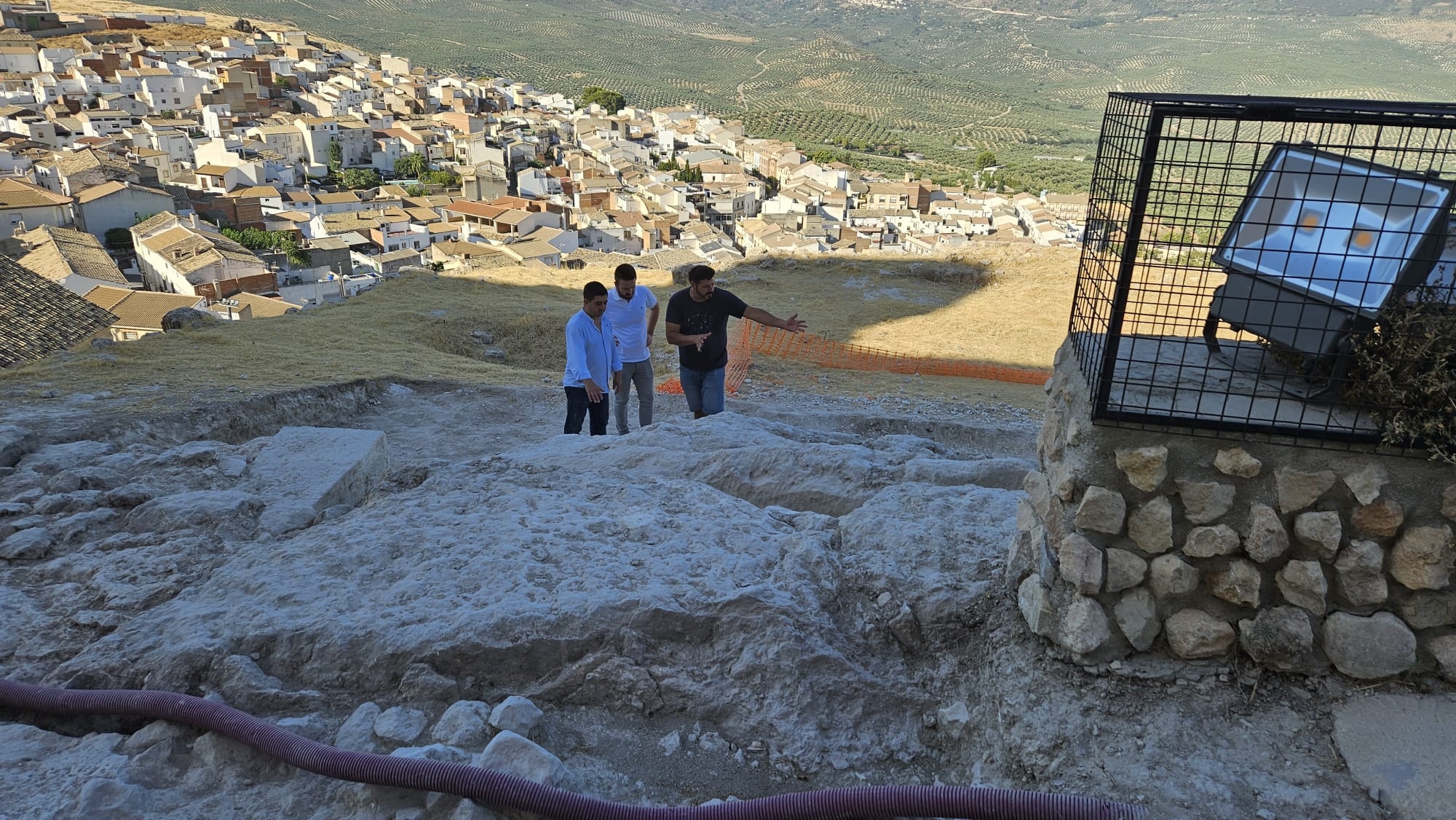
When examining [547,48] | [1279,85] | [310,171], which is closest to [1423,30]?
[1279,85]

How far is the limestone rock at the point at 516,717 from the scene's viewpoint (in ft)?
9.78

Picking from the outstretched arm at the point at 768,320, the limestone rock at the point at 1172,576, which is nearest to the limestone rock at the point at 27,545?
the outstretched arm at the point at 768,320

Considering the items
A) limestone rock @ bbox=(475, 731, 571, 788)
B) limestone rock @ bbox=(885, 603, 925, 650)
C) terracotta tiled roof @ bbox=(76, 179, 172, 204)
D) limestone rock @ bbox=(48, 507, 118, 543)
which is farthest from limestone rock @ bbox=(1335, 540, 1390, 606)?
terracotta tiled roof @ bbox=(76, 179, 172, 204)

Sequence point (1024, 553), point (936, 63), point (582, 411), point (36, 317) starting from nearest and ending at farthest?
point (1024, 553) < point (582, 411) < point (36, 317) < point (936, 63)

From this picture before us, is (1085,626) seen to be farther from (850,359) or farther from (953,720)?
(850,359)

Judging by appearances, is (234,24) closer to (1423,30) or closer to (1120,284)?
(1120,284)

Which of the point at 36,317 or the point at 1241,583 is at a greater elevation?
the point at 1241,583

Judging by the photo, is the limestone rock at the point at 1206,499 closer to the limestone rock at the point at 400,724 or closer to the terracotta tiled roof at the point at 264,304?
the limestone rock at the point at 400,724

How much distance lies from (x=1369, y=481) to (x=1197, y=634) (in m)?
0.70

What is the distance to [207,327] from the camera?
11383mm

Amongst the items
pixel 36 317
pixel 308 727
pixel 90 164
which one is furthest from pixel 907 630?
pixel 90 164

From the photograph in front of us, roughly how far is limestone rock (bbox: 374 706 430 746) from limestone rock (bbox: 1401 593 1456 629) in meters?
3.23

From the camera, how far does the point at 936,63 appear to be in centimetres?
14950

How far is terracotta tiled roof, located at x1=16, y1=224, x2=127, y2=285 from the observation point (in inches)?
1021
